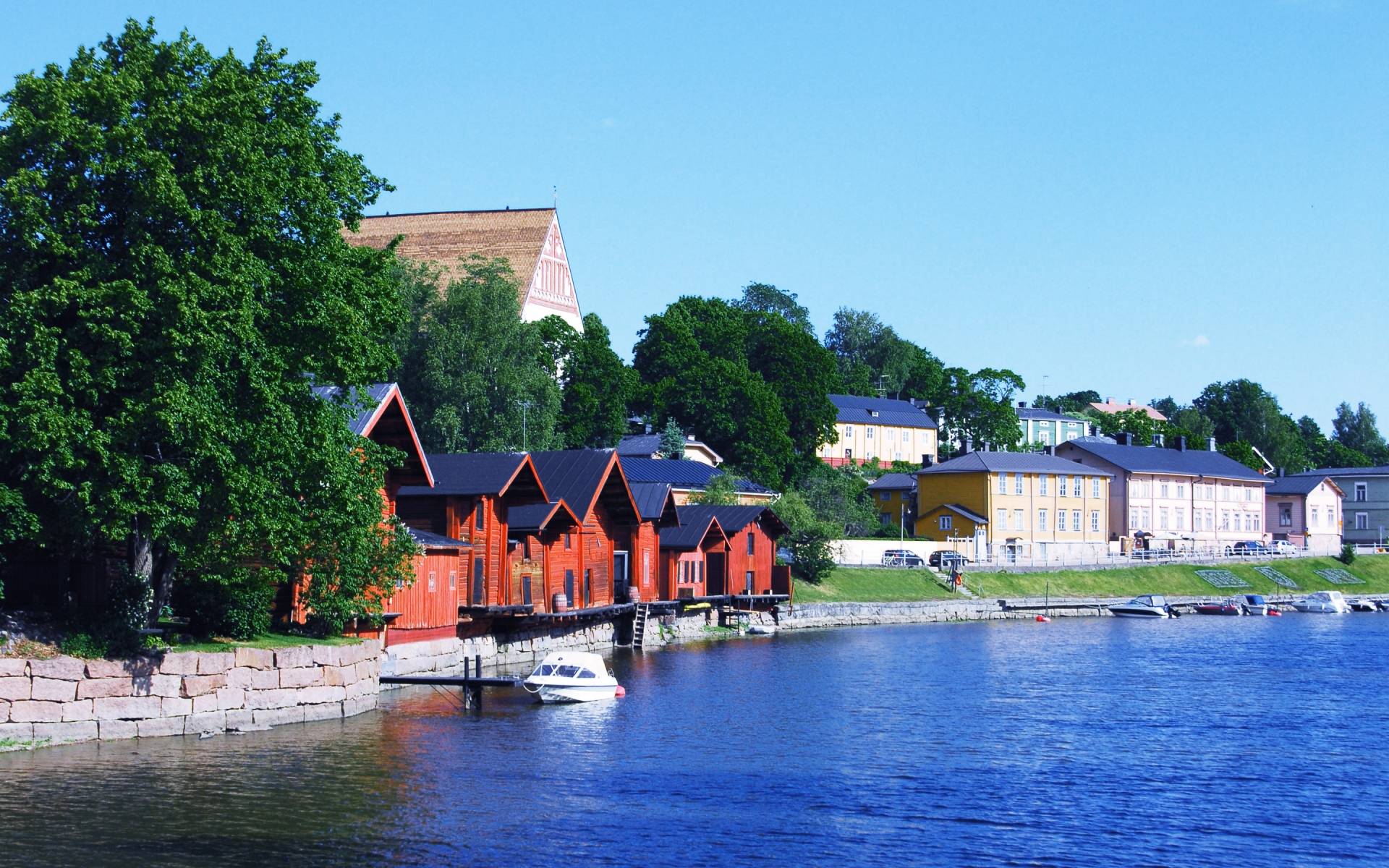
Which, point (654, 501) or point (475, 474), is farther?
point (654, 501)

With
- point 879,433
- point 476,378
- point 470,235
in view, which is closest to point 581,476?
point 476,378

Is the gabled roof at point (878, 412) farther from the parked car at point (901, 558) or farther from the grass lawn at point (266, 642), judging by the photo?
the grass lawn at point (266, 642)

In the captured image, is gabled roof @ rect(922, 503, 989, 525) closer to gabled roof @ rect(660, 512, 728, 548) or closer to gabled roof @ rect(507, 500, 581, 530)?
gabled roof @ rect(660, 512, 728, 548)

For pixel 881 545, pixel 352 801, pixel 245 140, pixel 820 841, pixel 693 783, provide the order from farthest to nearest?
pixel 881 545 < pixel 245 140 < pixel 693 783 < pixel 352 801 < pixel 820 841

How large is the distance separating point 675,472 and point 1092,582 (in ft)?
125

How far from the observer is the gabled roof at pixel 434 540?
52.1 m

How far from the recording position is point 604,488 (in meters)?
69.9

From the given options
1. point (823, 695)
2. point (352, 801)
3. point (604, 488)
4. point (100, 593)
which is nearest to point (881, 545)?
point (604, 488)

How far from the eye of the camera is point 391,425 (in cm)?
4988

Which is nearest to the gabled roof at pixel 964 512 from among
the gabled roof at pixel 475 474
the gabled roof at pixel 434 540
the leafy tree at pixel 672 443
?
the leafy tree at pixel 672 443

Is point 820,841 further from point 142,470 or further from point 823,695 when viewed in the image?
point 823,695

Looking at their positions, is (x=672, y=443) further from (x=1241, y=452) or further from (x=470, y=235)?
(x=1241, y=452)

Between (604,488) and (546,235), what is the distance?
75.9m

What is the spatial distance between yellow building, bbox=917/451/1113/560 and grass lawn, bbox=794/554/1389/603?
5785 mm
